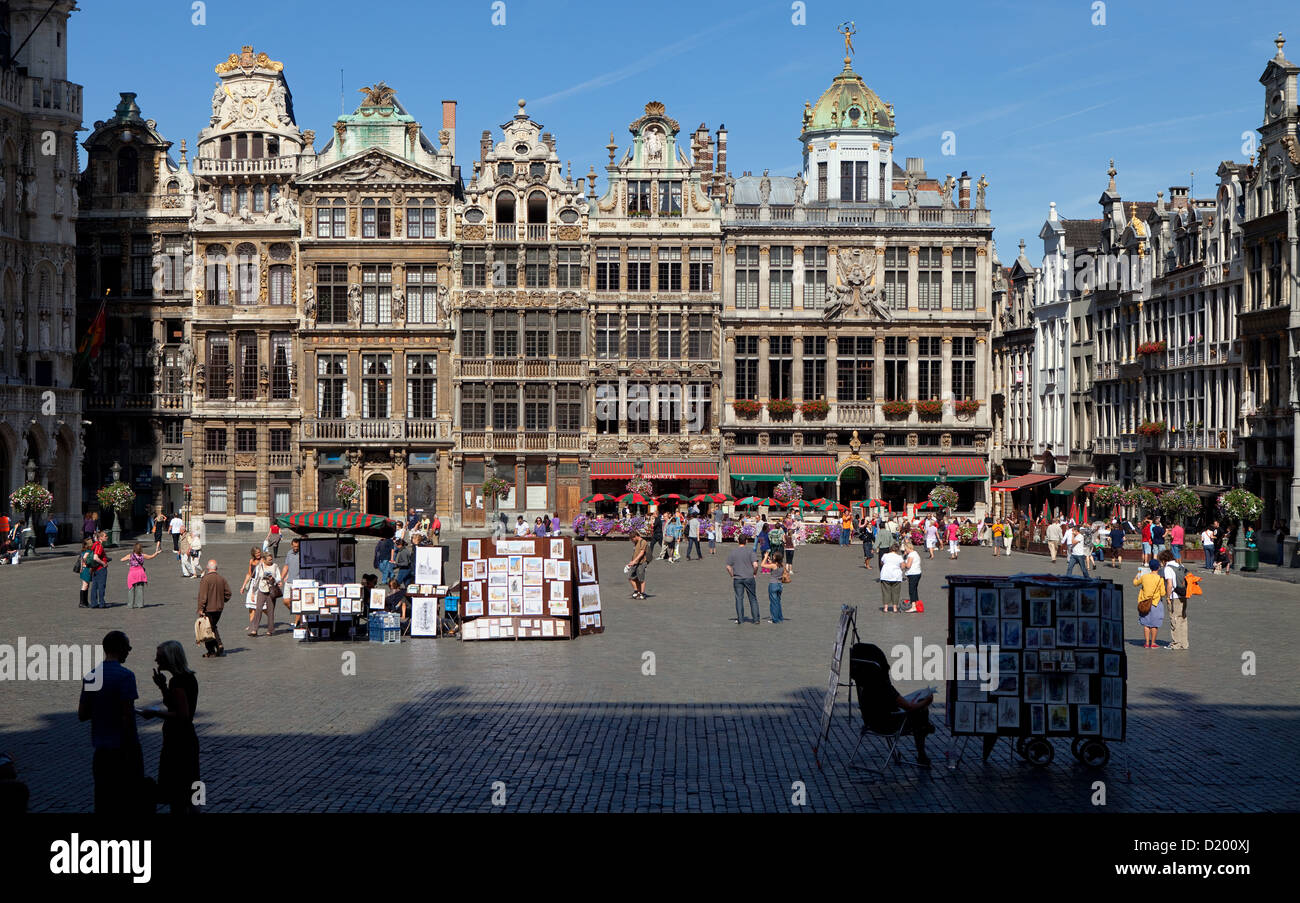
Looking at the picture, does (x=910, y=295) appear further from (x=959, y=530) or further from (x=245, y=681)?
(x=245, y=681)

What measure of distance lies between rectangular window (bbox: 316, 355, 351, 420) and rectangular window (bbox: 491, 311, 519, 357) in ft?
22.8

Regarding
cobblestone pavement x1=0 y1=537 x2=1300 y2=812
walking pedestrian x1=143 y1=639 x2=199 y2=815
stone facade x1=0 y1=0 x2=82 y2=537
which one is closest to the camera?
walking pedestrian x1=143 y1=639 x2=199 y2=815

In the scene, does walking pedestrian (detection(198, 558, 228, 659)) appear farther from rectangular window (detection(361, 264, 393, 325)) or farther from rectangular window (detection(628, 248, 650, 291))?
rectangular window (detection(628, 248, 650, 291))

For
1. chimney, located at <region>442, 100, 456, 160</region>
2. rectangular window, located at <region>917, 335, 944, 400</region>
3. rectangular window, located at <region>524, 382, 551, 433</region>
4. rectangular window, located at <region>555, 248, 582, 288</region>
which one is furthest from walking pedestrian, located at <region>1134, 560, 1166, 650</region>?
chimney, located at <region>442, 100, 456, 160</region>

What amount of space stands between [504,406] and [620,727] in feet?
159

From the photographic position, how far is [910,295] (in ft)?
212

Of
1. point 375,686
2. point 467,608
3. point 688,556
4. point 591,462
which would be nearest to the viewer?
point 375,686

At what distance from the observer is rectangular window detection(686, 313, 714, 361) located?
6456cm

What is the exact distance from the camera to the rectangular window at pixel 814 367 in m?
64.9

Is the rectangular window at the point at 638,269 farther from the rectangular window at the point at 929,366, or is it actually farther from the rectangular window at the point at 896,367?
the rectangular window at the point at 929,366

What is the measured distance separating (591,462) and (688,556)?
1760 centimetres

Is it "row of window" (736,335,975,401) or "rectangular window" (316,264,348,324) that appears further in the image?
"row of window" (736,335,975,401)

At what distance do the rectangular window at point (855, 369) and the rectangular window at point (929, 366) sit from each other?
2193 millimetres
